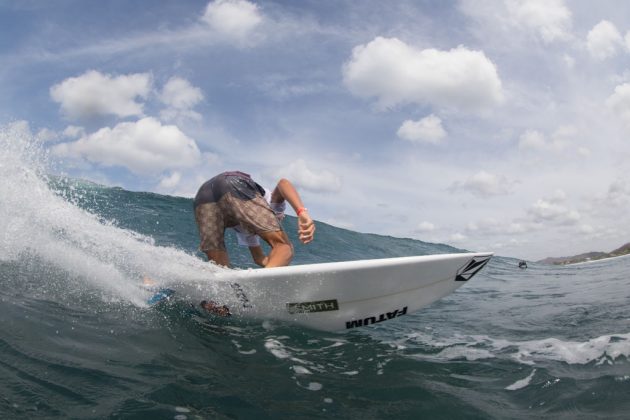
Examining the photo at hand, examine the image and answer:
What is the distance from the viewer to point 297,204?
13.6 feet

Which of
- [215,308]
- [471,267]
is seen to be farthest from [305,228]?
[471,267]

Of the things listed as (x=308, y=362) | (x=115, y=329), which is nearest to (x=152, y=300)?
(x=115, y=329)

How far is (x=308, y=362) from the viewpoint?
3422 mm

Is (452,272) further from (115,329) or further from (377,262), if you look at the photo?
(115,329)

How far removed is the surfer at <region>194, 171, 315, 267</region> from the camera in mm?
4277

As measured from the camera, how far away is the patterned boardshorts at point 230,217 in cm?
428

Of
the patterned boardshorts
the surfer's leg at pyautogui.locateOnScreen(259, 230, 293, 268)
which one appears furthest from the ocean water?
the surfer's leg at pyautogui.locateOnScreen(259, 230, 293, 268)

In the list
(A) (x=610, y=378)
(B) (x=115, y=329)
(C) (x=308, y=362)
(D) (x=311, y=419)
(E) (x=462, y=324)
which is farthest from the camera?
(E) (x=462, y=324)

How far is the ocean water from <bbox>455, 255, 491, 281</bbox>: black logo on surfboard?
703 millimetres

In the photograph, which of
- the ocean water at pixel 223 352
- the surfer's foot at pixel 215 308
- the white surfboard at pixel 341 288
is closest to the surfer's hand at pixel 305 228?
the white surfboard at pixel 341 288

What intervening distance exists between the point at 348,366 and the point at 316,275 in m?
0.87

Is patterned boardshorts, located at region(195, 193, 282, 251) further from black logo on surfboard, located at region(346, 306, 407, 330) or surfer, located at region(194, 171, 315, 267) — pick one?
black logo on surfboard, located at region(346, 306, 407, 330)

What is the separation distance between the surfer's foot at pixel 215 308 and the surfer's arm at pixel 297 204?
1.26 meters

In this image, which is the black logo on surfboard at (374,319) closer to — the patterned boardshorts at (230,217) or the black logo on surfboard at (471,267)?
the black logo on surfboard at (471,267)
